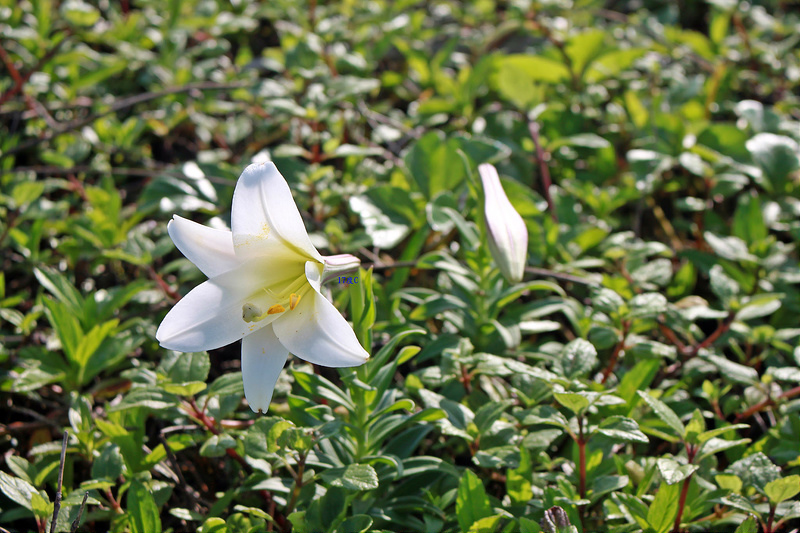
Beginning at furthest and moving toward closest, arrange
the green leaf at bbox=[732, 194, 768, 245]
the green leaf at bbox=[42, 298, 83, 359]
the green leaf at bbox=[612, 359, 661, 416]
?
the green leaf at bbox=[732, 194, 768, 245]
the green leaf at bbox=[42, 298, 83, 359]
the green leaf at bbox=[612, 359, 661, 416]

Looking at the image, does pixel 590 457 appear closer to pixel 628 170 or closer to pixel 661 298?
pixel 661 298

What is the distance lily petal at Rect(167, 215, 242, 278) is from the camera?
4.03 feet

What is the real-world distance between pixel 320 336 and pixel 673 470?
710mm

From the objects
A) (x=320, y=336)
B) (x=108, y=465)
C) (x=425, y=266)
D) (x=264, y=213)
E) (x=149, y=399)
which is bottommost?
(x=108, y=465)

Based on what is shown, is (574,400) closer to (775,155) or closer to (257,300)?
(257,300)

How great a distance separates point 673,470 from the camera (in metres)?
1.26

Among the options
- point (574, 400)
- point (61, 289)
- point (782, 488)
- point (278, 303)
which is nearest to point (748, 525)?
point (782, 488)

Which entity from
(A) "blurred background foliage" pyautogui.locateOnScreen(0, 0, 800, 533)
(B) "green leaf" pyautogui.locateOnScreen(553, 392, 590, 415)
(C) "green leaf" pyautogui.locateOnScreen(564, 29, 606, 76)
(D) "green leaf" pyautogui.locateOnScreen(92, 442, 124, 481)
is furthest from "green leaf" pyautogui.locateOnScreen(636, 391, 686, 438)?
(C) "green leaf" pyautogui.locateOnScreen(564, 29, 606, 76)

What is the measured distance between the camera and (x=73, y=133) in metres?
2.54

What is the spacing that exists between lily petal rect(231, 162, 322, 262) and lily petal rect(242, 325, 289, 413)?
169 millimetres

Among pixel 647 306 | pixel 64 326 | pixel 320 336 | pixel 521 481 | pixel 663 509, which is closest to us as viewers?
pixel 320 336

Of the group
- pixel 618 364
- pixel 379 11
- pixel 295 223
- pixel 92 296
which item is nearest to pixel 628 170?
pixel 618 364

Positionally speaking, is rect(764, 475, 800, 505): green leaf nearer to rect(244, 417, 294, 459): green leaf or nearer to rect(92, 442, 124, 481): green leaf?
rect(244, 417, 294, 459): green leaf

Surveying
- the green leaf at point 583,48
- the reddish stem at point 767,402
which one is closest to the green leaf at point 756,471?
the reddish stem at point 767,402
